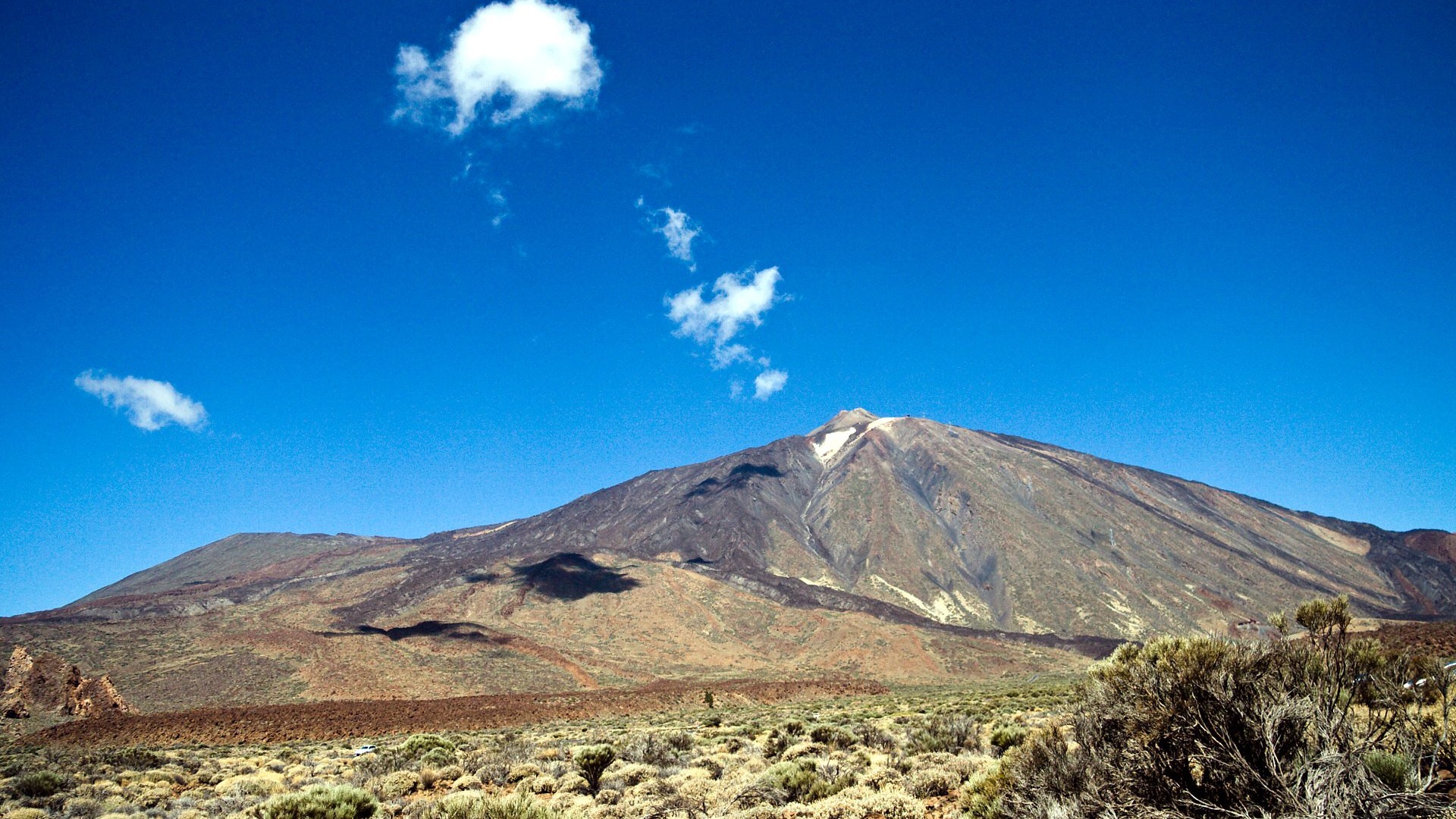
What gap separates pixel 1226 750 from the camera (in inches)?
200

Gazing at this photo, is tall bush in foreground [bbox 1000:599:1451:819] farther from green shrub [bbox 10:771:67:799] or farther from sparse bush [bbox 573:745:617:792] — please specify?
green shrub [bbox 10:771:67:799]

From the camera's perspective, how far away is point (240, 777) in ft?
47.4

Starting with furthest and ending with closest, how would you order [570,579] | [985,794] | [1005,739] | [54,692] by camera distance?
[570,579], [54,692], [1005,739], [985,794]

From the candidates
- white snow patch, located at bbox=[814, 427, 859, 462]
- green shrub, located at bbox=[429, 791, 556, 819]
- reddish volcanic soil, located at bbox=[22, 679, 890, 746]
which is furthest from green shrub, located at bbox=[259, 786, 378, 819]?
white snow patch, located at bbox=[814, 427, 859, 462]

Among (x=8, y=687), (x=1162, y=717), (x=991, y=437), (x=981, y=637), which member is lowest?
(x=981, y=637)

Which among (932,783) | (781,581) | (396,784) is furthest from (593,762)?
(781,581)

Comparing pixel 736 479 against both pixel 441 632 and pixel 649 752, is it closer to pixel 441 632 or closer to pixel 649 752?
pixel 441 632

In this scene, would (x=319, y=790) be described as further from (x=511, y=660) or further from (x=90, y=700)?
(x=511, y=660)

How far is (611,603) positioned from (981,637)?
41.4m

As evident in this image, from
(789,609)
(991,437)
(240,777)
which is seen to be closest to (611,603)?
(789,609)

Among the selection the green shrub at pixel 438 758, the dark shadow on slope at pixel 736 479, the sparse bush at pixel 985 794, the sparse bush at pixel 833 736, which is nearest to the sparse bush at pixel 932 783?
the sparse bush at pixel 985 794

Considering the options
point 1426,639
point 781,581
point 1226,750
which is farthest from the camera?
point 781,581

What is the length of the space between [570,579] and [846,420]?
404 feet

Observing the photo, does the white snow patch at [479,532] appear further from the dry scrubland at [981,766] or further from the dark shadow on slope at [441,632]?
the dry scrubland at [981,766]
